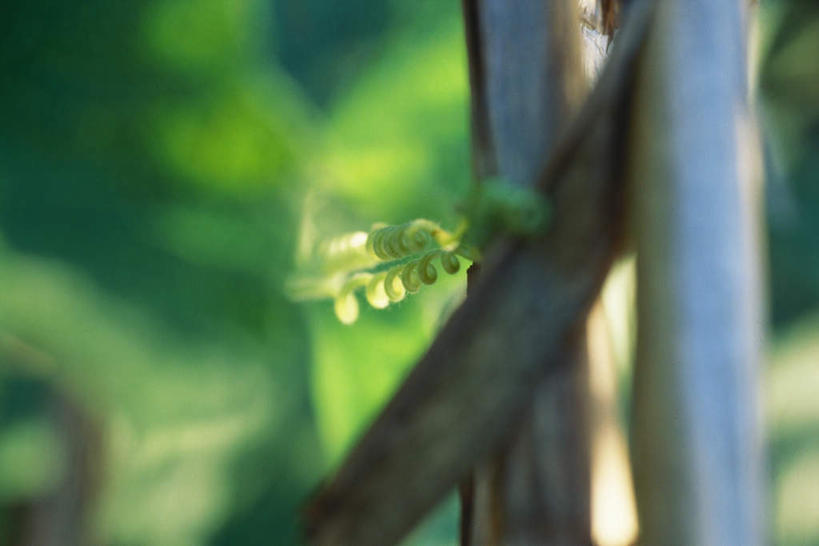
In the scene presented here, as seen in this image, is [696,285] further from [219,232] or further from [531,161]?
[219,232]

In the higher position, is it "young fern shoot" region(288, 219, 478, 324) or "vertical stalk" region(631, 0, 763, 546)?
"young fern shoot" region(288, 219, 478, 324)

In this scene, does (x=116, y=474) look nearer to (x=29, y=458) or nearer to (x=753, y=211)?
(x=29, y=458)

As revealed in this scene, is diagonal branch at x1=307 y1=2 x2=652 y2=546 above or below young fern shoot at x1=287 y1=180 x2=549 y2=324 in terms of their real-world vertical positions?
below

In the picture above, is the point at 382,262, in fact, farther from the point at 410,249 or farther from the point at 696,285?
the point at 696,285

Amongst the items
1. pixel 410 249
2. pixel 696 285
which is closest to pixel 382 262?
pixel 410 249

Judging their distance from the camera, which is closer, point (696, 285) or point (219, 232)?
point (696, 285)
